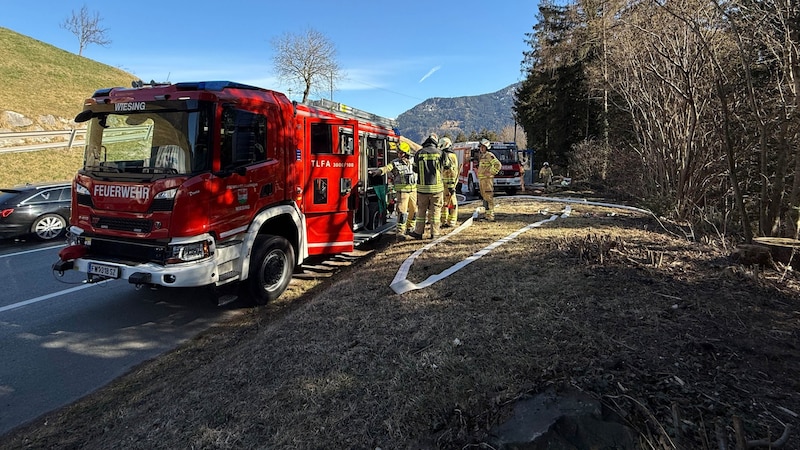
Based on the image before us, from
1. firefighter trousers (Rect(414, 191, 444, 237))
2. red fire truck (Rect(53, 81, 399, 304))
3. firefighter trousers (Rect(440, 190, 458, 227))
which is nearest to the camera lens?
red fire truck (Rect(53, 81, 399, 304))

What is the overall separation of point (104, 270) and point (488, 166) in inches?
284

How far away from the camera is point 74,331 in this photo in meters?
4.88

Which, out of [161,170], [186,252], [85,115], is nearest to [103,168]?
[85,115]

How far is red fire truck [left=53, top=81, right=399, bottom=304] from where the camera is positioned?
15.2 feet

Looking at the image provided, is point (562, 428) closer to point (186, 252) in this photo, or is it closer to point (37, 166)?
point (186, 252)

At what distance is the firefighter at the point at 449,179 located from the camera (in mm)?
8453

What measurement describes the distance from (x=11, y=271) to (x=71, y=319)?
136 inches

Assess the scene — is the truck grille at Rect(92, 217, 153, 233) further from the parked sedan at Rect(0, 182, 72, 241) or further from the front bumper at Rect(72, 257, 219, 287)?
the parked sedan at Rect(0, 182, 72, 241)

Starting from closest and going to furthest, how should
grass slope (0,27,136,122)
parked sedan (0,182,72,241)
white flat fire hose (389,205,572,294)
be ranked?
white flat fire hose (389,205,572,294) < parked sedan (0,182,72,241) < grass slope (0,27,136,122)

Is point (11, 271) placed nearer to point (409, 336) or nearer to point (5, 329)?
point (5, 329)

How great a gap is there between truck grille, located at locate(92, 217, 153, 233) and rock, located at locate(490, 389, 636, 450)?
414 centimetres

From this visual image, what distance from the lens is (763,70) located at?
24.5ft

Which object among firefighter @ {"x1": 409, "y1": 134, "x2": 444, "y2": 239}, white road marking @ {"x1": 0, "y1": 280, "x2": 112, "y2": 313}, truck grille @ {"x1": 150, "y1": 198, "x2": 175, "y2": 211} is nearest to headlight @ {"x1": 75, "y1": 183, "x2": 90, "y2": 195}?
truck grille @ {"x1": 150, "y1": 198, "x2": 175, "y2": 211}

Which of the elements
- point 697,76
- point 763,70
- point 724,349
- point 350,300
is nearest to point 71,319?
point 350,300
